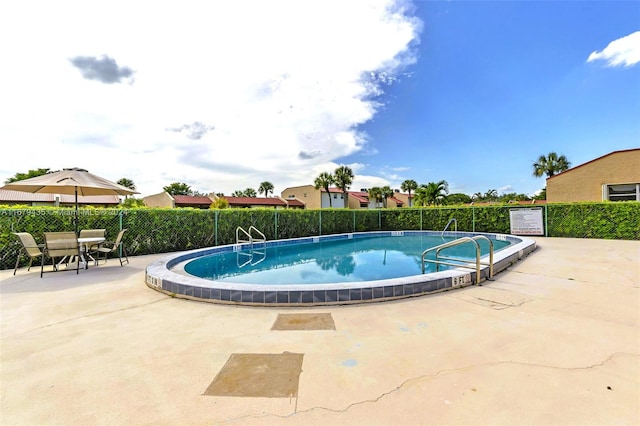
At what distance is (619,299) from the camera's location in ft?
13.7

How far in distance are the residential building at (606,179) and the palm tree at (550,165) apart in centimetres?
2318

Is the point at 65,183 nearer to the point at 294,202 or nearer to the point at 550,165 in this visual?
the point at 294,202

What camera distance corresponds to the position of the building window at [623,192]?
1561 centimetres

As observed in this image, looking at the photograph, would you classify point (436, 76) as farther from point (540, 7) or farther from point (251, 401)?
point (251, 401)

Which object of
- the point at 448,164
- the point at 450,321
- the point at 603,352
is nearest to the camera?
the point at 603,352

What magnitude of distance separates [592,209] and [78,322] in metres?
18.3

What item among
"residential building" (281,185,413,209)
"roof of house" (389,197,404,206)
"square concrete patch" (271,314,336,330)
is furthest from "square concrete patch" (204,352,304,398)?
"roof of house" (389,197,404,206)

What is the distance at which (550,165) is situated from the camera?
36.8 meters

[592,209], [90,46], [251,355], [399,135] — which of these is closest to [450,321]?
[251,355]

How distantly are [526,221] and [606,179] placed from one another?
6.35m

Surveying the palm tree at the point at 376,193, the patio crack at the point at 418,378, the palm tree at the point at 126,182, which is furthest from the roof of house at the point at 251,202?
the patio crack at the point at 418,378

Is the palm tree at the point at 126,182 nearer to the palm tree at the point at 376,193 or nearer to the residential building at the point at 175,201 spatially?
the residential building at the point at 175,201

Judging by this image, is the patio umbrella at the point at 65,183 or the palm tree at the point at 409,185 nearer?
the patio umbrella at the point at 65,183

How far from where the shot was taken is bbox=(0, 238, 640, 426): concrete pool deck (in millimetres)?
1878
